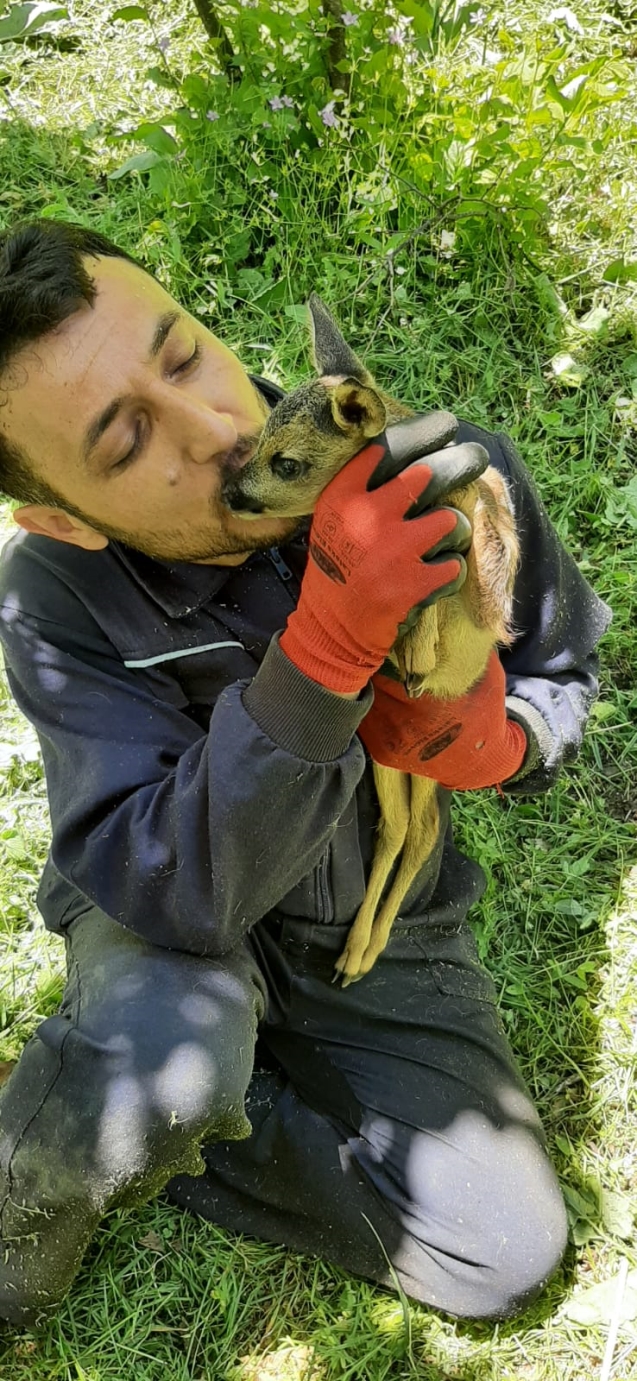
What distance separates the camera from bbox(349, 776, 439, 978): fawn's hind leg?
9.21ft

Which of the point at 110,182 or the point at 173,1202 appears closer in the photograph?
the point at 173,1202

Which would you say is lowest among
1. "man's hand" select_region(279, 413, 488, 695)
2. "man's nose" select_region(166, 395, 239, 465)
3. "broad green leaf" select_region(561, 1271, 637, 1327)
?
"broad green leaf" select_region(561, 1271, 637, 1327)

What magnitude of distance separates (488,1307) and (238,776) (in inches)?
65.4

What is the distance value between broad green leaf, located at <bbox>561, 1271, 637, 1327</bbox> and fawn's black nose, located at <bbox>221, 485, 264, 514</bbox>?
2.25 m

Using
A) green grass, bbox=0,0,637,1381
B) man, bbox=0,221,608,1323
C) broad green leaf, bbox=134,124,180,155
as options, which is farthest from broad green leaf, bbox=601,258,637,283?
broad green leaf, bbox=134,124,180,155

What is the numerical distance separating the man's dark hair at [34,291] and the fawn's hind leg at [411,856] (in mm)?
1219

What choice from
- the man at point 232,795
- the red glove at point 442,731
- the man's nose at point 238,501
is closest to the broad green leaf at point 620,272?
the man at point 232,795

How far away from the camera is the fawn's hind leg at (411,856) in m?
2.81

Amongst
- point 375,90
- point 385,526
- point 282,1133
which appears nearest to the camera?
point 385,526

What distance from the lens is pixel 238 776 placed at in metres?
2.17

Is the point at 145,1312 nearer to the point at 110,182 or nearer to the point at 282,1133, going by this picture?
the point at 282,1133

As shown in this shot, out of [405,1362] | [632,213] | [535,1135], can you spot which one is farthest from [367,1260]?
[632,213]

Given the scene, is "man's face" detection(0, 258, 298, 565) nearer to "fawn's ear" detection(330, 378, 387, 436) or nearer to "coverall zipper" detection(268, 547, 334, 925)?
"coverall zipper" detection(268, 547, 334, 925)

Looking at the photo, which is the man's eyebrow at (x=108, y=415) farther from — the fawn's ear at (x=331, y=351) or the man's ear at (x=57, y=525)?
the fawn's ear at (x=331, y=351)
